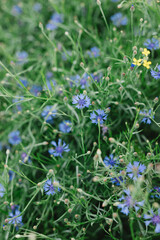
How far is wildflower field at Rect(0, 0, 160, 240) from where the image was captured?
82 centimetres

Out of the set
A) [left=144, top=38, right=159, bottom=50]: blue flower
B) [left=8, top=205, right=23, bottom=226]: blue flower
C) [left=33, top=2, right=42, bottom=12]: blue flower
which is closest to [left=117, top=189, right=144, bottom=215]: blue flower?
[left=8, top=205, right=23, bottom=226]: blue flower

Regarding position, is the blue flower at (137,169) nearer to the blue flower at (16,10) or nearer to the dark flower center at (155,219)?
the dark flower center at (155,219)

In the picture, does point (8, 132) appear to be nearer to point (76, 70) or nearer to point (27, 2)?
point (76, 70)

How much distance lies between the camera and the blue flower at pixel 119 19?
4.17 ft

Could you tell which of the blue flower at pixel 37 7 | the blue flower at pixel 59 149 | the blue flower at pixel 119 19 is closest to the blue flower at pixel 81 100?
the blue flower at pixel 59 149

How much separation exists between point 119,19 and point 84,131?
65cm

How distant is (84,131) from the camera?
1033mm

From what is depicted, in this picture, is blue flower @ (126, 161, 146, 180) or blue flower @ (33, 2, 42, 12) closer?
blue flower @ (126, 161, 146, 180)

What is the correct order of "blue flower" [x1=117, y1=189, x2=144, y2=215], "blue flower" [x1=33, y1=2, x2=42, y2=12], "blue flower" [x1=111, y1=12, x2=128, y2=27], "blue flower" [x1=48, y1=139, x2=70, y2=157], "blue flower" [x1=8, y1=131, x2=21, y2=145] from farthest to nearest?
"blue flower" [x1=33, y1=2, x2=42, y2=12] → "blue flower" [x1=111, y1=12, x2=128, y2=27] → "blue flower" [x1=8, y1=131, x2=21, y2=145] → "blue flower" [x1=48, y1=139, x2=70, y2=157] → "blue flower" [x1=117, y1=189, x2=144, y2=215]

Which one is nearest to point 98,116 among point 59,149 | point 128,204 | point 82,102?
point 82,102

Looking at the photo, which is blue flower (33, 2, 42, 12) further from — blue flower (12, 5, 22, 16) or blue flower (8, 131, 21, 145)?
blue flower (8, 131, 21, 145)

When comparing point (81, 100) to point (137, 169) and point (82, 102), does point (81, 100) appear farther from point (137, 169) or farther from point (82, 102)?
point (137, 169)

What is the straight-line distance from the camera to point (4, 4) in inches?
62.1

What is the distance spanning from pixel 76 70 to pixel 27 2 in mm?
765
